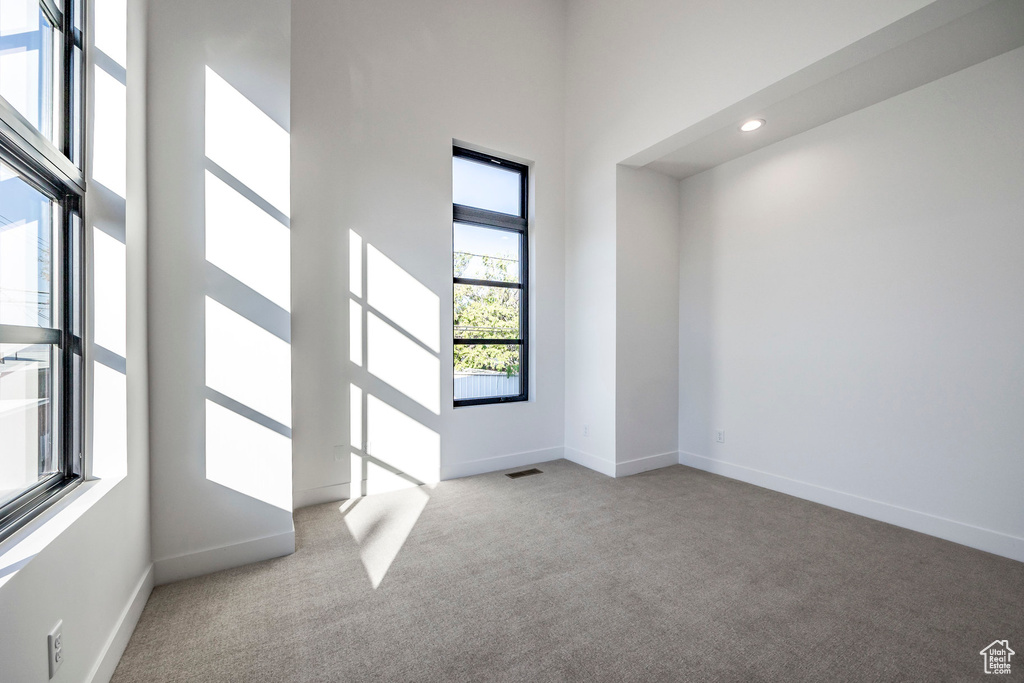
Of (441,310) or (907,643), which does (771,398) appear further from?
(441,310)

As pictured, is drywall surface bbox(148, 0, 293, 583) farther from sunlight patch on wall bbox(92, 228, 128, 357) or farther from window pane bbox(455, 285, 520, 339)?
window pane bbox(455, 285, 520, 339)

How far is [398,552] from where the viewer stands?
2.53 metres

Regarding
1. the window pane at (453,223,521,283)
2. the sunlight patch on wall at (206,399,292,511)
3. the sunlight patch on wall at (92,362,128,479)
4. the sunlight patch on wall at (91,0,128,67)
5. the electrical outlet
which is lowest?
the electrical outlet

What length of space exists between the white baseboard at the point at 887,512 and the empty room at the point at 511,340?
0.8 inches

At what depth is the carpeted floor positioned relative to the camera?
1649 millimetres

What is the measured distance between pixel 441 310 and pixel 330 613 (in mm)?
2344

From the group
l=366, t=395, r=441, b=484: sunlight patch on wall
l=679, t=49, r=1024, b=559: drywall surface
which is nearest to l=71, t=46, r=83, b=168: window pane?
l=366, t=395, r=441, b=484: sunlight patch on wall

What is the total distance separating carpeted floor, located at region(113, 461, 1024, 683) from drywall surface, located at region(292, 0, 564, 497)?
75 centimetres

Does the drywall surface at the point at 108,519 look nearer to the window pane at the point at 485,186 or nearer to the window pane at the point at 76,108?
the window pane at the point at 76,108

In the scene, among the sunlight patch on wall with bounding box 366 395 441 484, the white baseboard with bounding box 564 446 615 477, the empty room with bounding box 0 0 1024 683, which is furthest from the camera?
the white baseboard with bounding box 564 446 615 477

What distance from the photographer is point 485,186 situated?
4172 mm

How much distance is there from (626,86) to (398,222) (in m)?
2.22

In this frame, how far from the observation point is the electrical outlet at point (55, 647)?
3.93 ft

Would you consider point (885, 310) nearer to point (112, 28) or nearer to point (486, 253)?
point (486, 253)
